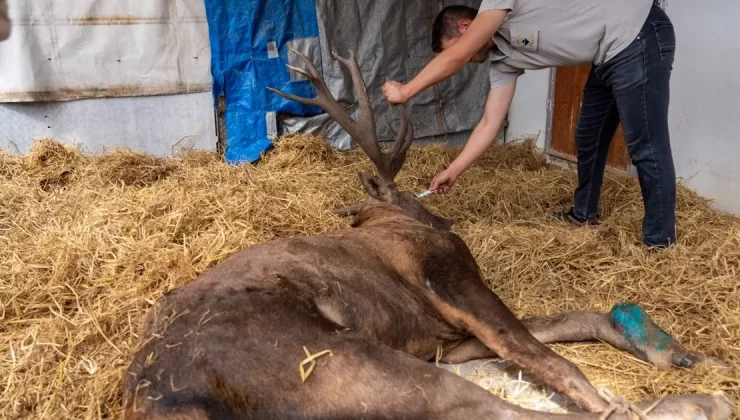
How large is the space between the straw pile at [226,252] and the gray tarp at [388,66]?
1.44 meters

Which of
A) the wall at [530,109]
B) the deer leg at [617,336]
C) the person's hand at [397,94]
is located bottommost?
the wall at [530,109]

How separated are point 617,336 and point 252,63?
18.1 feet

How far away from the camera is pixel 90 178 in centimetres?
613

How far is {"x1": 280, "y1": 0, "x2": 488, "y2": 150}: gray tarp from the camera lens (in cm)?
776

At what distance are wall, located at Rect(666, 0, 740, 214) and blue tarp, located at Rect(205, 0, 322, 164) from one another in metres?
4.10

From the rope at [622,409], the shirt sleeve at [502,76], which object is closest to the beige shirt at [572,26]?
the shirt sleeve at [502,76]

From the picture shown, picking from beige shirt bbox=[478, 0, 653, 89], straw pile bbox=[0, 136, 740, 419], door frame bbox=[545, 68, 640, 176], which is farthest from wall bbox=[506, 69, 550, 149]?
beige shirt bbox=[478, 0, 653, 89]

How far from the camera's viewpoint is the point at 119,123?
23.7ft

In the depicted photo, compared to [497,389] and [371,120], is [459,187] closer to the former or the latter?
[371,120]

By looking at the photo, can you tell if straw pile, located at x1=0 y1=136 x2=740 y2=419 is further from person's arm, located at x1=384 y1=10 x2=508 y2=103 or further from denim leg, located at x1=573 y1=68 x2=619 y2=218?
person's arm, located at x1=384 y1=10 x2=508 y2=103

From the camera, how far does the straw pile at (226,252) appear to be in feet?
9.80

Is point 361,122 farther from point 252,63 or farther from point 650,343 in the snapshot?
point 252,63

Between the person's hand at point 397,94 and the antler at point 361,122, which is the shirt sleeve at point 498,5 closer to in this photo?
the person's hand at point 397,94

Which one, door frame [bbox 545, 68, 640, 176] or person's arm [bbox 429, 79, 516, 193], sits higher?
person's arm [bbox 429, 79, 516, 193]
